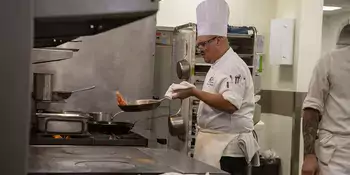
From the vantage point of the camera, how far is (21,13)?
0.63 metres

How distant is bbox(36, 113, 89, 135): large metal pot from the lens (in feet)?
9.12

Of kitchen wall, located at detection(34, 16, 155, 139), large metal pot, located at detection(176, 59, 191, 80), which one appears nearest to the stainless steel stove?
kitchen wall, located at detection(34, 16, 155, 139)

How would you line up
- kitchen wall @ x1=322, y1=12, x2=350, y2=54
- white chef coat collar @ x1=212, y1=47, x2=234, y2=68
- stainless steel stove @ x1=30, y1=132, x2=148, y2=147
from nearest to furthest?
1. stainless steel stove @ x1=30, y1=132, x2=148, y2=147
2. white chef coat collar @ x1=212, y1=47, x2=234, y2=68
3. kitchen wall @ x1=322, y1=12, x2=350, y2=54

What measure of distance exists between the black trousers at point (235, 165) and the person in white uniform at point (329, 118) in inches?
16.9

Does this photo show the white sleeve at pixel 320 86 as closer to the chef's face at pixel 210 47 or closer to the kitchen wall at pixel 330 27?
the chef's face at pixel 210 47

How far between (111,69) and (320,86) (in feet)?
6.70

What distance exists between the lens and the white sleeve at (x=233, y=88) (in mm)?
2705

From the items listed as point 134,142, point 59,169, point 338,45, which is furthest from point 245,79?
point 59,169

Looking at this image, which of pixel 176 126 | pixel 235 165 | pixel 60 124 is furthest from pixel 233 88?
pixel 176 126

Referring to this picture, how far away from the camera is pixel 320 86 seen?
2502mm

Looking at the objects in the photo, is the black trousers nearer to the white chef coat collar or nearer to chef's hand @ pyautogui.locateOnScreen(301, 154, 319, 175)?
chef's hand @ pyautogui.locateOnScreen(301, 154, 319, 175)

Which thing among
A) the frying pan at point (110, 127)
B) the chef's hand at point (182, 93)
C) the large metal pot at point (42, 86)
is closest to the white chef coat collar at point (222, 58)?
the chef's hand at point (182, 93)

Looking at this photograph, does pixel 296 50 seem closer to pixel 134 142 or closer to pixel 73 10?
pixel 134 142

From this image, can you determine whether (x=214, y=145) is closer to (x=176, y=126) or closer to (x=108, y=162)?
(x=108, y=162)
